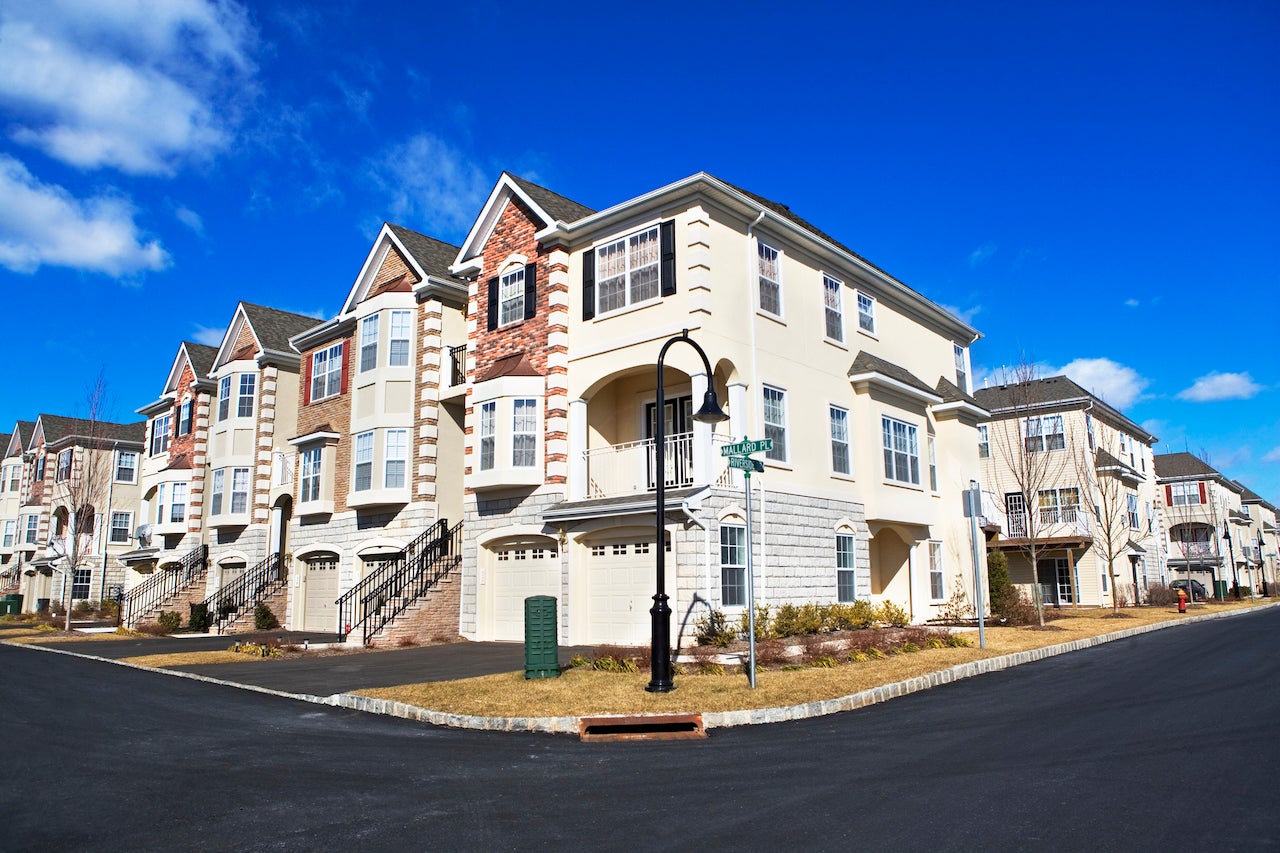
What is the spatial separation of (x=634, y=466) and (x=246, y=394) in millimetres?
20395

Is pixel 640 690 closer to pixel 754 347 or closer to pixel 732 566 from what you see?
pixel 732 566

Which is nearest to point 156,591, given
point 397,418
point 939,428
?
point 397,418

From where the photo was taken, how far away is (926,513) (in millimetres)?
26734

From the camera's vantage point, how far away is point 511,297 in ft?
80.5

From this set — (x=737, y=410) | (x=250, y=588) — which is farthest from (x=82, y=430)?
(x=737, y=410)

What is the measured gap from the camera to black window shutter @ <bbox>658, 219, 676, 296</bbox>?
20.7m

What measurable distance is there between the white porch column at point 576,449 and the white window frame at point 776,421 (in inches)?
174

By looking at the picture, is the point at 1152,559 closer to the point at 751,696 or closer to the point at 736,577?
the point at 736,577

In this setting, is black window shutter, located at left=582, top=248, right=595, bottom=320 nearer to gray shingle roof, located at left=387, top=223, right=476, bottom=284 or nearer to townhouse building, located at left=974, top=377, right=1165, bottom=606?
gray shingle roof, located at left=387, top=223, right=476, bottom=284

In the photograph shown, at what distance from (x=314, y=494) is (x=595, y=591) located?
42.9 feet

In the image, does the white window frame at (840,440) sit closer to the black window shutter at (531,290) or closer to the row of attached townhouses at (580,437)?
the row of attached townhouses at (580,437)

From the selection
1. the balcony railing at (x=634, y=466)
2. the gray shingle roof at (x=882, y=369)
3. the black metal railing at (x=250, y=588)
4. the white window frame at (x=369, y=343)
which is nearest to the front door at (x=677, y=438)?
the balcony railing at (x=634, y=466)

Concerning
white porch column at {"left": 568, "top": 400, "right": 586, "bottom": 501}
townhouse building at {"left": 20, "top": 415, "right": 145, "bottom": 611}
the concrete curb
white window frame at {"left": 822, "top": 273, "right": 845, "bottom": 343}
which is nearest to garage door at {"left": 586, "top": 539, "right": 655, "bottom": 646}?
white porch column at {"left": 568, "top": 400, "right": 586, "bottom": 501}

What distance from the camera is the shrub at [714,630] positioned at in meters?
18.3
